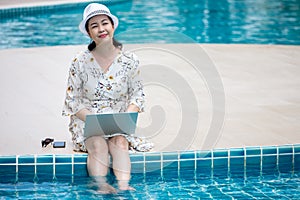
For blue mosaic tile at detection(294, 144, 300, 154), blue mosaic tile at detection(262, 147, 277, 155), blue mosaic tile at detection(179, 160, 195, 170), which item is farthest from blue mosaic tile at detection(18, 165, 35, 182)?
blue mosaic tile at detection(294, 144, 300, 154)

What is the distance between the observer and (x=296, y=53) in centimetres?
881

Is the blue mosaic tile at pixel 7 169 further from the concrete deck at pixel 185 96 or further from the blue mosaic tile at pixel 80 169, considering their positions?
the blue mosaic tile at pixel 80 169

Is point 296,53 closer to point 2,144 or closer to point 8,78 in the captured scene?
point 8,78

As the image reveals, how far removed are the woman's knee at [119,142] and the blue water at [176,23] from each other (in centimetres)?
513

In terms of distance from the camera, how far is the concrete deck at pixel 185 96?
18.0 feet

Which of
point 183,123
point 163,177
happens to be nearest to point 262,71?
point 183,123

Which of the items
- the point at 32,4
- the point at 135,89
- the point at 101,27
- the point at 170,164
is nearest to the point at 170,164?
the point at 170,164

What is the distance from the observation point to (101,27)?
5.00 metres

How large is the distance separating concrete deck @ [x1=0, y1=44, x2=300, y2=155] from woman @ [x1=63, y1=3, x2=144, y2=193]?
0.27 metres

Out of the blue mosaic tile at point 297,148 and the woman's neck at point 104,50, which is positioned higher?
the woman's neck at point 104,50

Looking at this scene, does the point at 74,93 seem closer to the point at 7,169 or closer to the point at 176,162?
the point at 7,169

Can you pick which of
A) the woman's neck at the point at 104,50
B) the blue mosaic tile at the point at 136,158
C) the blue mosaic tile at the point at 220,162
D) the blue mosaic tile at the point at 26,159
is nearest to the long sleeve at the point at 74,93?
the woman's neck at the point at 104,50

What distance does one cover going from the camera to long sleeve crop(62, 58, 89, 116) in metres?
5.12

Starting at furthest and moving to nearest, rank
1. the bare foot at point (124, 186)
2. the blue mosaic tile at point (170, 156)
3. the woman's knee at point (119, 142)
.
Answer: the blue mosaic tile at point (170, 156) < the woman's knee at point (119, 142) < the bare foot at point (124, 186)
